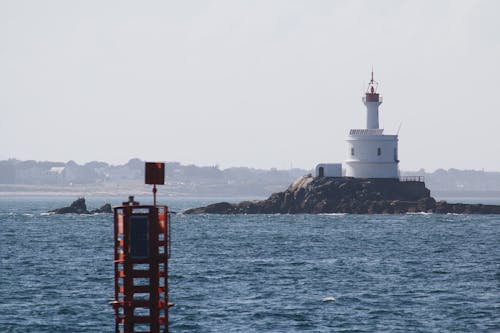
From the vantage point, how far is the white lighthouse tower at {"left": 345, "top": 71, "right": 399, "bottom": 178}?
12638cm

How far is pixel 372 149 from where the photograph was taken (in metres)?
127

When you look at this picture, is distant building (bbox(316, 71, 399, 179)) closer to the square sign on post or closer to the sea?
the sea

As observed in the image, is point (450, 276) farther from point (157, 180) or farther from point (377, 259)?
point (157, 180)

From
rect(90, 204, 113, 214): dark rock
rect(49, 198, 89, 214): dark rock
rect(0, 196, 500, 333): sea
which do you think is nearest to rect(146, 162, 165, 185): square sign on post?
rect(0, 196, 500, 333): sea

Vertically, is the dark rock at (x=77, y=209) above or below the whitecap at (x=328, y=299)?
above

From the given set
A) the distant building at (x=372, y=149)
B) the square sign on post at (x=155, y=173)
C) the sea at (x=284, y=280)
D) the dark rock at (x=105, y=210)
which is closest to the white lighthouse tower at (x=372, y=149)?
the distant building at (x=372, y=149)

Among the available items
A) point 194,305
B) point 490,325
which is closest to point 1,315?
point 194,305

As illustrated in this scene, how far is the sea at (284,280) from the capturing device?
45.4 meters

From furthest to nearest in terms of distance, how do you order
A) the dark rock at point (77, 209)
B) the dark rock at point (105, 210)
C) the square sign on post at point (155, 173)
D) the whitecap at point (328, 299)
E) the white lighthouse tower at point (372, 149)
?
the dark rock at point (77, 209) < the dark rock at point (105, 210) < the white lighthouse tower at point (372, 149) < the whitecap at point (328, 299) < the square sign on post at point (155, 173)

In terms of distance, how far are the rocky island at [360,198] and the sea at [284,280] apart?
18.8m

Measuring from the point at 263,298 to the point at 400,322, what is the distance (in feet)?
30.0

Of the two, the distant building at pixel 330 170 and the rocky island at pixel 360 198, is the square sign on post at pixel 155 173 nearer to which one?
the rocky island at pixel 360 198

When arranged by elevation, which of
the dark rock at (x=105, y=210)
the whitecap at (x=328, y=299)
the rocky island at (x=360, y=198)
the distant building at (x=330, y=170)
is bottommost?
the whitecap at (x=328, y=299)

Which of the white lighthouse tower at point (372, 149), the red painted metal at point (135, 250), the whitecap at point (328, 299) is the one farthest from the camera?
the white lighthouse tower at point (372, 149)
